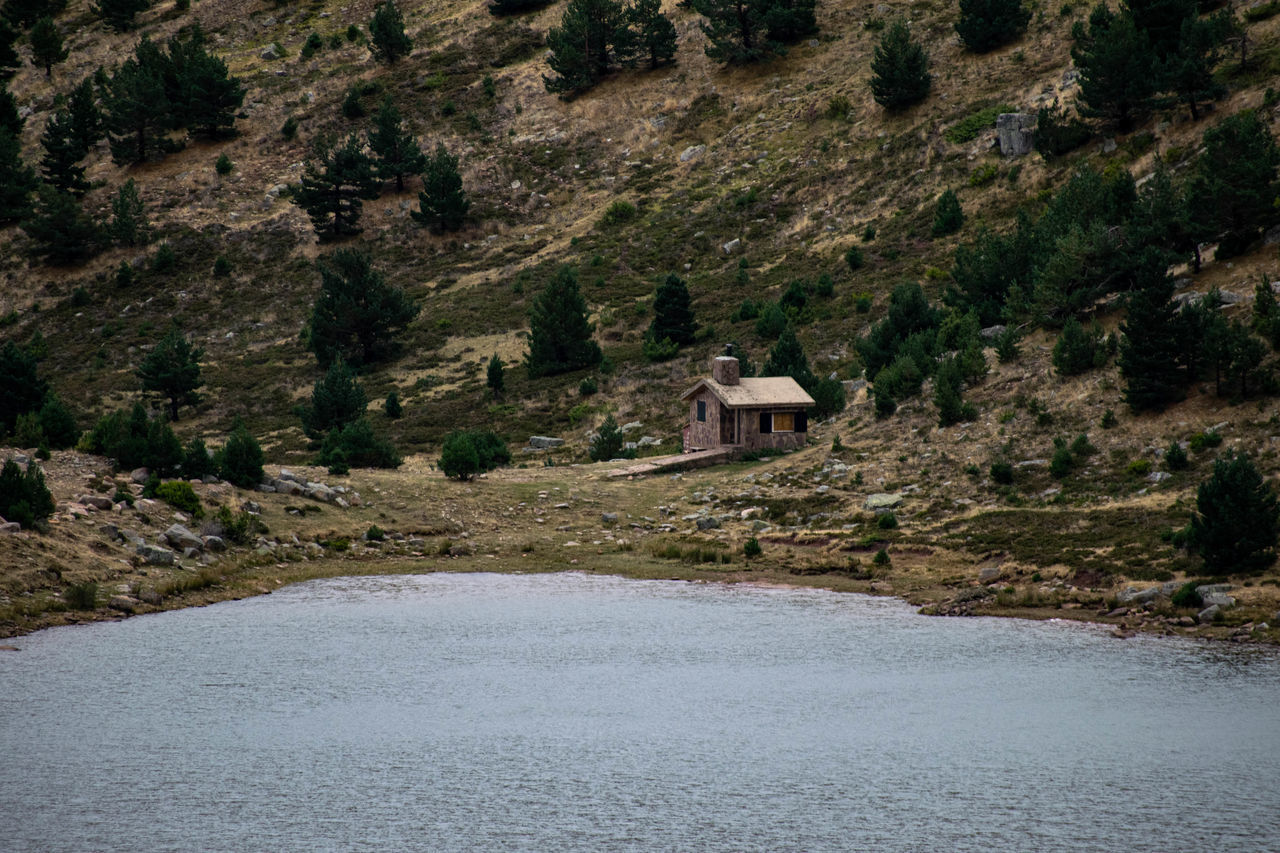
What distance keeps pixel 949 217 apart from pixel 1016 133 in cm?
876

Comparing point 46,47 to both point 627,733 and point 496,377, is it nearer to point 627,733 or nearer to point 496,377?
point 496,377

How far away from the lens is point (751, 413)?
55000mm

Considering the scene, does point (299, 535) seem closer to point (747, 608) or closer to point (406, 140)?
point (747, 608)

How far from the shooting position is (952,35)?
96.2m

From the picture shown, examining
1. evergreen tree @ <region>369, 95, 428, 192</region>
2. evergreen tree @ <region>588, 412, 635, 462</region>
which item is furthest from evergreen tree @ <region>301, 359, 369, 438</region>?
evergreen tree @ <region>369, 95, 428, 192</region>

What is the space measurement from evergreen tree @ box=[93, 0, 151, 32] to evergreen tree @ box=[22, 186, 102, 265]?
3713 cm

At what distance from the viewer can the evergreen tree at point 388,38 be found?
118 m

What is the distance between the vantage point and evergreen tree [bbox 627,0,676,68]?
108625 millimetres

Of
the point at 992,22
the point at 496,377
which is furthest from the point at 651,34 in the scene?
the point at 496,377

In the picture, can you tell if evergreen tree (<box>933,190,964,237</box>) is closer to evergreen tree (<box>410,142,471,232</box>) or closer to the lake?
evergreen tree (<box>410,142,471,232</box>)

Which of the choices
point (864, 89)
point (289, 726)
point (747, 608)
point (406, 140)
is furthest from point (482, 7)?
point (289, 726)

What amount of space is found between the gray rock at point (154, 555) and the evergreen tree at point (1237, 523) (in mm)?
29138

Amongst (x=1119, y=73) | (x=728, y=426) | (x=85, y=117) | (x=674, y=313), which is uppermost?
(x=85, y=117)

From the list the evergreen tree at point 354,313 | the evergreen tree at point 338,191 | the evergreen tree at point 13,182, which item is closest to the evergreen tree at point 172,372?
the evergreen tree at point 354,313
